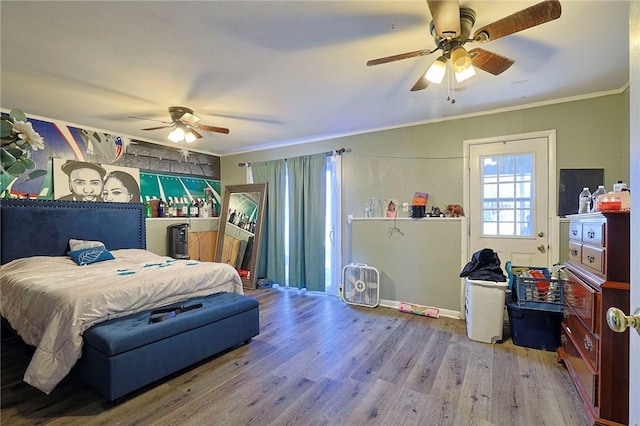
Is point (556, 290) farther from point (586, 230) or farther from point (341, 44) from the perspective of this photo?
point (341, 44)

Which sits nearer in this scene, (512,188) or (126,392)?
(126,392)

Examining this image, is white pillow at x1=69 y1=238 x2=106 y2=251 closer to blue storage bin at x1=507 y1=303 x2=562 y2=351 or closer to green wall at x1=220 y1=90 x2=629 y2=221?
green wall at x1=220 y1=90 x2=629 y2=221

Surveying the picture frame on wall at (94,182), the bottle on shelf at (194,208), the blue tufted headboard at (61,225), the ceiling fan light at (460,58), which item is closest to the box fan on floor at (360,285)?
the ceiling fan light at (460,58)

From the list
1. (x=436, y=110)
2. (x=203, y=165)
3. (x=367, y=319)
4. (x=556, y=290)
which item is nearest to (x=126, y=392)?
(x=367, y=319)

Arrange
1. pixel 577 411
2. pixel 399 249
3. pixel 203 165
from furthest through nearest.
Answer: pixel 203 165 < pixel 399 249 < pixel 577 411

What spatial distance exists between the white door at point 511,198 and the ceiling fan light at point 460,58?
1.98 m

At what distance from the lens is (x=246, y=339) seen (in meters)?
2.88

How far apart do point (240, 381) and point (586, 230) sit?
2.74m

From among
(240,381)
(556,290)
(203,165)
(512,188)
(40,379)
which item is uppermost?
(203,165)

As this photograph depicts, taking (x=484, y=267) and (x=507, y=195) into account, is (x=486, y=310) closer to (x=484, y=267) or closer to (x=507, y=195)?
(x=484, y=267)

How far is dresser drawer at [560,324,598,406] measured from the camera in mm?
1800

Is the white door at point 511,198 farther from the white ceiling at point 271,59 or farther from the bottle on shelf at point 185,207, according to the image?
the bottle on shelf at point 185,207

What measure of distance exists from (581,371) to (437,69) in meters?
2.27

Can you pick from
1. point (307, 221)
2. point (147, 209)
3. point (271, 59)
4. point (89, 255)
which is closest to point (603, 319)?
point (271, 59)
